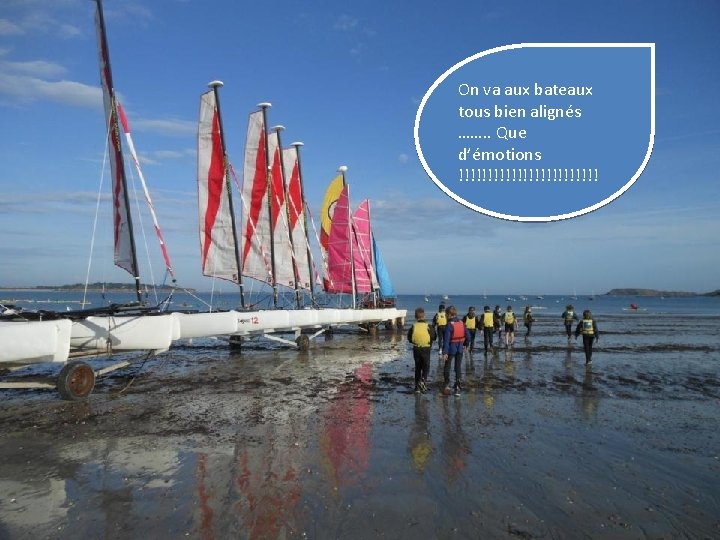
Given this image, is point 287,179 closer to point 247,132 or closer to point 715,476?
point 247,132

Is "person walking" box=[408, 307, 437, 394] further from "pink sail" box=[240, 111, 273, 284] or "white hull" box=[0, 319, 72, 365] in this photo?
"pink sail" box=[240, 111, 273, 284]

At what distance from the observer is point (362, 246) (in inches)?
1459

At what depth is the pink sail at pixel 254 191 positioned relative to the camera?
79.4 feet

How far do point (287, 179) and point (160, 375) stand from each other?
16050mm

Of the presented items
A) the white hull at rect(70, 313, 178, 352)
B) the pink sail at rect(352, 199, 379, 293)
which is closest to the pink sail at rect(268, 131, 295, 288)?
the pink sail at rect(352, 199, 379, 293)

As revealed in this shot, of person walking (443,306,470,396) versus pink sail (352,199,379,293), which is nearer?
person walking (443,306,470,396)

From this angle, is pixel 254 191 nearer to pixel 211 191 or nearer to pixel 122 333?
pixel 211 191

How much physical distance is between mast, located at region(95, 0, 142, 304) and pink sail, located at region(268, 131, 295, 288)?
11490 mm

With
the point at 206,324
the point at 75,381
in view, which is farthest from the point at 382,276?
the point at 75,381

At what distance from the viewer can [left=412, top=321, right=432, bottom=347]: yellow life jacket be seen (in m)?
11.8

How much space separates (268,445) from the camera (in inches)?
304

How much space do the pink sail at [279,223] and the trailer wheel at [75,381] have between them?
582 inches

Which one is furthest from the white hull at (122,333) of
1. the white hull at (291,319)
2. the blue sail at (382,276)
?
the blue sail at (382,276)

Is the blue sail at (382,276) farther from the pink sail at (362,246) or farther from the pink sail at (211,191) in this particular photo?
the pink sail at (211,191)
